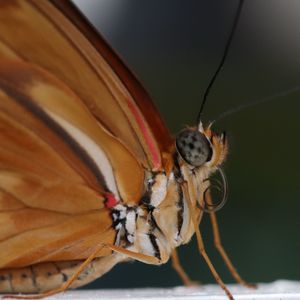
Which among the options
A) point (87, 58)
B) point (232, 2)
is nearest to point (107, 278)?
point (87, 58)

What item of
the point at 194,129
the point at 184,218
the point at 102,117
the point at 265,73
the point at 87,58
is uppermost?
the point at 87,58

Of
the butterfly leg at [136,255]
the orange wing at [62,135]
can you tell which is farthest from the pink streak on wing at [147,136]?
the butterfly leg at [136,255]

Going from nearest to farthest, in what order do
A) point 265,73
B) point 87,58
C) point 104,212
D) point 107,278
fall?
1. point 87,58
2. point 104,212
3. point 107,278
4. point 265,73

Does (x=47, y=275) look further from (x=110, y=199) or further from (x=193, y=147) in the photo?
(x=193, y=147)

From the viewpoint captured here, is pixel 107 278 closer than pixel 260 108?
Yes

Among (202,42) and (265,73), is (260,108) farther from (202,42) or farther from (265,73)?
(202,42)

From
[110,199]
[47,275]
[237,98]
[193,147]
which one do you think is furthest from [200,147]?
[237,98]

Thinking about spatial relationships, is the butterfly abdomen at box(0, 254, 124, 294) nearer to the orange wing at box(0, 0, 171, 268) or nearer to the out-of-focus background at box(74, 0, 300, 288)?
the orange wing at box(0, 0, 171, 268)
